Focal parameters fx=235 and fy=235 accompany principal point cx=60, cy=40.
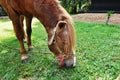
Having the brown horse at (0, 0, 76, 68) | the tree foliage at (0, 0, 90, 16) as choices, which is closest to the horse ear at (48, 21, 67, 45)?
the brown horse at (0, 0, 76, 68)

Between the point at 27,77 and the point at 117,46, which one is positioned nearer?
the point at 27,77

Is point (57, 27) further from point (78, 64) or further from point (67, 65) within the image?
point (78, 64)

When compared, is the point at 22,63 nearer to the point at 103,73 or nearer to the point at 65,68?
the point at 65,68

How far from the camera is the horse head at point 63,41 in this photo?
324cm

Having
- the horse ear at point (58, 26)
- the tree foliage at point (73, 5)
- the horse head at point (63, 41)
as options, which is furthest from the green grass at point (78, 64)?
the tree foliage at point (73, 5)

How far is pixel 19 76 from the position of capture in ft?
13.0

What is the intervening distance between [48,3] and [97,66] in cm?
136

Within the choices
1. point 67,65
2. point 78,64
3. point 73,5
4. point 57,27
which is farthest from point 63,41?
point 73,5

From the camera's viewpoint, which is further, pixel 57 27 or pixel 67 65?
pixel 67 65

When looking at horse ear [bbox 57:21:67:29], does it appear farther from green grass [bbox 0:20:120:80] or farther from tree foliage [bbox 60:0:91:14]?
tree foliage [bbox 60:0:91:14]

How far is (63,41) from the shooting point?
129 inches

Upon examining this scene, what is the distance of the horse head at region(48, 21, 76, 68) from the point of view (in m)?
3.24

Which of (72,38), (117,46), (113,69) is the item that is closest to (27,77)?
(72,38)

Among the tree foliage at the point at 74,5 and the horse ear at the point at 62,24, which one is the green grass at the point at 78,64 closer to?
the horse ear at the point at 62,24
